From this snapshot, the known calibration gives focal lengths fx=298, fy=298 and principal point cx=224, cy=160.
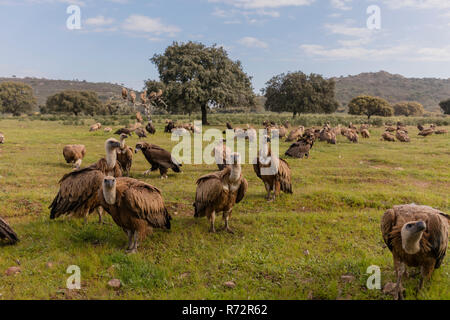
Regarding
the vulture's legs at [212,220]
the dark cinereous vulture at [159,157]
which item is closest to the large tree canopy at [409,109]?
the dark cinereous vulture at [159,157]

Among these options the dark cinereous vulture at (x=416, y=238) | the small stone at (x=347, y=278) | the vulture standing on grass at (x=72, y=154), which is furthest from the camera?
the vulture standing on grass at (x=72, y=154)

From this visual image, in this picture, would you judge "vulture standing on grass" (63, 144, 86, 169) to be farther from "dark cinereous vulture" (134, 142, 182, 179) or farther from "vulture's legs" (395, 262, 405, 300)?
"vulture's legs" (395, 262, 405, 300)

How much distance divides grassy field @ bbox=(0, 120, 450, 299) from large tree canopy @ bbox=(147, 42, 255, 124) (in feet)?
83.6

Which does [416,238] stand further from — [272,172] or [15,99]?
[15,99]

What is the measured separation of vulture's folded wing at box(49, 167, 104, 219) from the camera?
5996 millimetres

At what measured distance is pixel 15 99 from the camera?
66188 mm

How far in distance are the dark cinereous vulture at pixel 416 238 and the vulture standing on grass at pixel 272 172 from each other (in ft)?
14.1

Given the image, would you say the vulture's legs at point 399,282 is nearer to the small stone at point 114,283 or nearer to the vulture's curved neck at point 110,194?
the small stone at point 114,283

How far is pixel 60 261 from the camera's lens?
5117 mm

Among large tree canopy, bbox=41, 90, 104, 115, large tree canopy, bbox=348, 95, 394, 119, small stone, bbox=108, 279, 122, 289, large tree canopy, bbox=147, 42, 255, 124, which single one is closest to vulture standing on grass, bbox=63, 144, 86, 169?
small stone, bbox=108, 279, 122, 289

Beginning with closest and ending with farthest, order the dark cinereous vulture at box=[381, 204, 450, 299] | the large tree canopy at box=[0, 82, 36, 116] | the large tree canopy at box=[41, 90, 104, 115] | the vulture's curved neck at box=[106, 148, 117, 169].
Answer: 1. the dark cinereous vulture at box=[381, 204, 450, 299]
2. the vulture's curved neck at box=[106, 148, 117, 169]
3. the large tree canopy at box=[41, 90, 104, 115]
4. the large tree canopy at box=[0, 82, 36, 116]

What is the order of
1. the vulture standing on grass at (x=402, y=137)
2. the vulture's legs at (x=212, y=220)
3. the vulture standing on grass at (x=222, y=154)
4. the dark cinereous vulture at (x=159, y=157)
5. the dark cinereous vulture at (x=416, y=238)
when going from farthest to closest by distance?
1. the vulture standing on grass at (x=402, y=137)
2. the vulture standing on grass at (x=222, y=154)
3. the dark cinereous vulture at (x=159, y=157)
4. the vulture's legs at (x=212, y=220)
5. the dark cinereous vulture at (x=416, y=238)

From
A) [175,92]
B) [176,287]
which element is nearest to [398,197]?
[176,287]

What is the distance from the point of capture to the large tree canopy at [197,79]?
3447 centimetres
